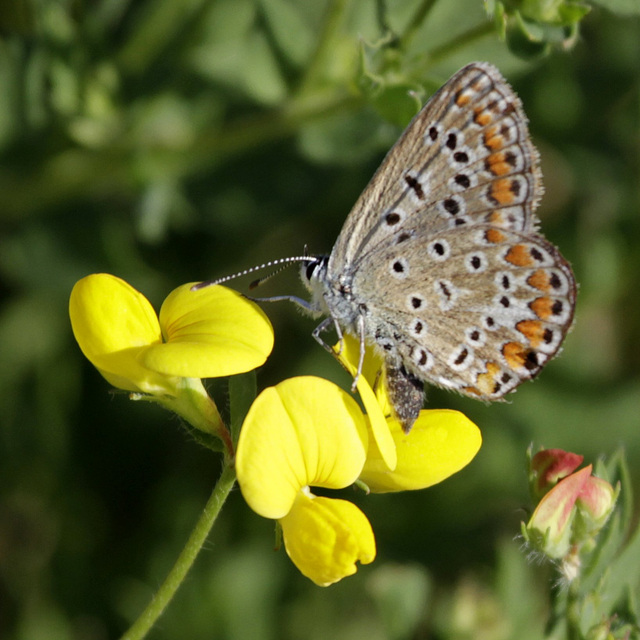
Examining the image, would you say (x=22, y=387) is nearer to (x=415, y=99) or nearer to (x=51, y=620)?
(x=51, y=620)

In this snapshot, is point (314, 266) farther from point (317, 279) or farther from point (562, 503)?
point (562, 503)

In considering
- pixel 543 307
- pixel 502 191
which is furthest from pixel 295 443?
pixel 502 191

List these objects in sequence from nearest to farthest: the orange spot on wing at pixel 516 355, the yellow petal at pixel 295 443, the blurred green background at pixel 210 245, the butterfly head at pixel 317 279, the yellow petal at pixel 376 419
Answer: the yellow petal at pixel 295 443 → the yellow petal at pixel 376 419 → the orange spot on wing at pixel 516 355 → the butterfly head at pixel 317 279 → the blurred green background at pixel 210 245

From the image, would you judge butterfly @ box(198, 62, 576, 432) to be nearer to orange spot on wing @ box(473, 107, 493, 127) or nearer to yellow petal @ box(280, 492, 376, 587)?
orange spot on wing @ box(473, 107, 493, 127)

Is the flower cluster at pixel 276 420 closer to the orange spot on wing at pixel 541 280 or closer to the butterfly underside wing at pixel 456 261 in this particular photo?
the butterfly underside wing at pixel 456 261

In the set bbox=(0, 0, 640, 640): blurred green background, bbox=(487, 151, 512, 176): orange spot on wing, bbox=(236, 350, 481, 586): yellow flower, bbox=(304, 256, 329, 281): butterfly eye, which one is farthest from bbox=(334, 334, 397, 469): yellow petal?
bbox=(0, 0, 640, 640): blurred green background

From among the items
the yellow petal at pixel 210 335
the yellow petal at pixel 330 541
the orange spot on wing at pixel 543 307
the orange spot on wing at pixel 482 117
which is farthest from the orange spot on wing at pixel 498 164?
the yellow petal at pixel 330 541

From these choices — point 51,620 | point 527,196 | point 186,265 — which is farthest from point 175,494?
point 527,196
